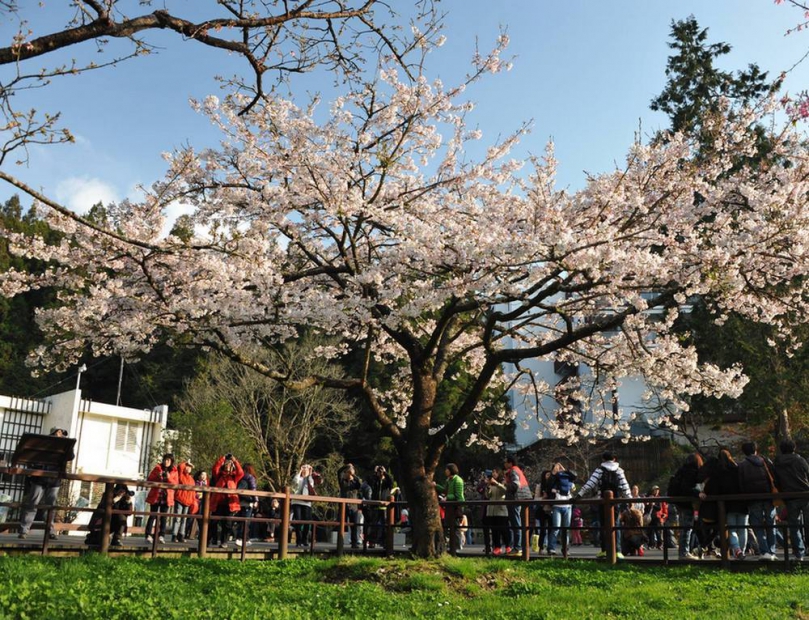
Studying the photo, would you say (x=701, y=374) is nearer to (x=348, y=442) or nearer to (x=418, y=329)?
(x=418, y=329)

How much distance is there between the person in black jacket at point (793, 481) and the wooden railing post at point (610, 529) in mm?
2449

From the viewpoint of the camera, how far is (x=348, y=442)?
35250mm

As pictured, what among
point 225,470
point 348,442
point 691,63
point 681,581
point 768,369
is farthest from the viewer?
point 348,442

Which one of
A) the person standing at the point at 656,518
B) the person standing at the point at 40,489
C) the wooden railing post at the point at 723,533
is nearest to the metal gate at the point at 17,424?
the person standing at the point at 40,489

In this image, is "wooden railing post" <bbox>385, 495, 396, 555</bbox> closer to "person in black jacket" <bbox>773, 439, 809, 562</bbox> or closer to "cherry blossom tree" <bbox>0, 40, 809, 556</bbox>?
"cherry blossom tree" <bbox>0, 40, 809, 556</bbox>

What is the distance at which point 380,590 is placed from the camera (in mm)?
8070

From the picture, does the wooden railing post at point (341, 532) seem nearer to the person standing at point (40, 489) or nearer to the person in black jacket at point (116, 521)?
the person in black jacket at point (116, 521)

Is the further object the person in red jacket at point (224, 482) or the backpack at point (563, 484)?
the person in red jacket at point (224, 482)

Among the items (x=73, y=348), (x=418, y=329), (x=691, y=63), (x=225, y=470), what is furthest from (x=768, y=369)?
(x=73, y=348)

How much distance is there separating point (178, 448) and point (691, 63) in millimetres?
25847

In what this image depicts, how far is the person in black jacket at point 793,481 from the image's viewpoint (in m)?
10.3

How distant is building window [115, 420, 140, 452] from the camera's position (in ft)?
99.9

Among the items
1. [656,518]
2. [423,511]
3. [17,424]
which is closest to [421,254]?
[423,511]

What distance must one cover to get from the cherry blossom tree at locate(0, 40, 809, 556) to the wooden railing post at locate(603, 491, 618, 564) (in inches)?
88.4
